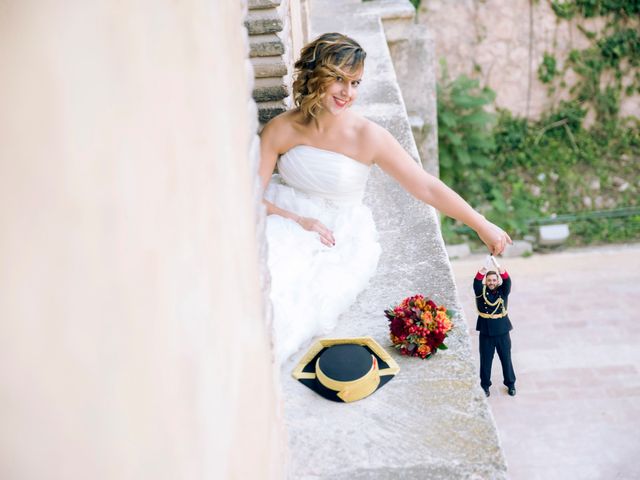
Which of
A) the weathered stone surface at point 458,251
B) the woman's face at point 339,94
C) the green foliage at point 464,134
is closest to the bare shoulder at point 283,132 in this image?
the woman's face at point 339,94

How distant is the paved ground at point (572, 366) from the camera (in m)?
5.21

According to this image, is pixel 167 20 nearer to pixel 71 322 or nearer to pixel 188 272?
pixel 188 272

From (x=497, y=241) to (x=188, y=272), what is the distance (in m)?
2.07

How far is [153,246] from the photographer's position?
1.13m

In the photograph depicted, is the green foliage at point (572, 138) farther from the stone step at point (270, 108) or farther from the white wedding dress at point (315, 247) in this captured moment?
the white wedding dress at point (315, 247)

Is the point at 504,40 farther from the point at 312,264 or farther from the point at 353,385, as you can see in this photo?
the point at 353,385

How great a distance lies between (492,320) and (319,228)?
1361 millimetres

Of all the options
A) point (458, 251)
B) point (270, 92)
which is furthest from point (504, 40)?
point (270, 92)

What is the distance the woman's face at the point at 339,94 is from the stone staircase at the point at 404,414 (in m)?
0.85

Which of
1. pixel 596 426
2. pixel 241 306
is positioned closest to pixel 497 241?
pixel 241 306

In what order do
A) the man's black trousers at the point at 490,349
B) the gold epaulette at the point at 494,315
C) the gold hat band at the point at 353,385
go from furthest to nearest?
the man's black trousers at the point at 490,349 → the gold epaulette at the point at 494,315 → the gold hat band at the point at 353,385

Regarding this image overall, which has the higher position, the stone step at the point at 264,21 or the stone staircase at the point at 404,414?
the stone step at the point at 264,21

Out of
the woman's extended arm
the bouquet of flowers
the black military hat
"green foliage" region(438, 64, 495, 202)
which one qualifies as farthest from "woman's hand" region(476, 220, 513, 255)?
"green foliage" region(438, 64, 495, 202)

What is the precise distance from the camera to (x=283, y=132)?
340cm
